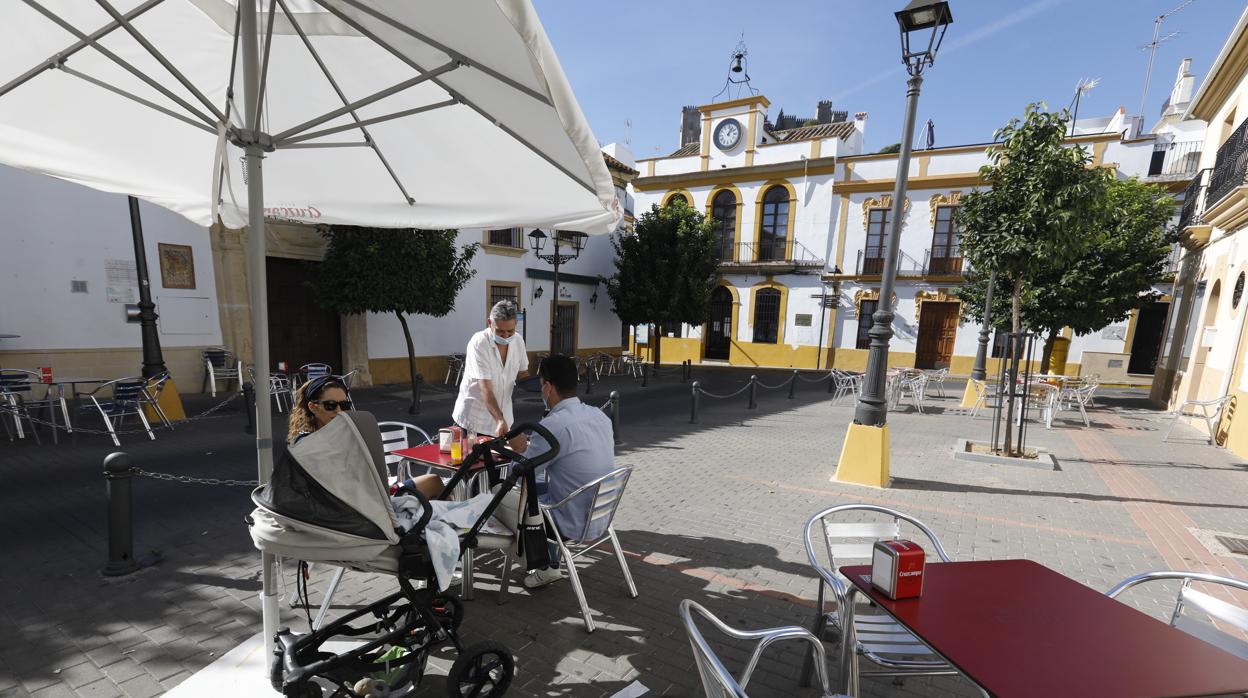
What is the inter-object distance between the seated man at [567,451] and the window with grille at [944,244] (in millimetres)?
22513

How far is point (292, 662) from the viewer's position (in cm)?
212

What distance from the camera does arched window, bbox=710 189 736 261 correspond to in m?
24.9

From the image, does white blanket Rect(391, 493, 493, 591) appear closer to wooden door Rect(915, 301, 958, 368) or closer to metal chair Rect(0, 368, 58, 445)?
metal chair Rect(0, 368, 58, 445)

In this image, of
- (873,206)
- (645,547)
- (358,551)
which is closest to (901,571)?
(358,551)

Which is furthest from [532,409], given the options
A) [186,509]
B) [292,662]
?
[292,662]

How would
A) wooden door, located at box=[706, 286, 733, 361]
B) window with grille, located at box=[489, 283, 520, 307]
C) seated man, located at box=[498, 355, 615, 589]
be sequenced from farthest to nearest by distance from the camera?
wooden door, located at box=[706, 286, 733, 361] < window with grille, located at box=[489, 283, 520, 307] < seated man, located at box=[498, 355, 615, 589]

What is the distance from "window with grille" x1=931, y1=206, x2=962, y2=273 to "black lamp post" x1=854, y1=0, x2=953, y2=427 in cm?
1837

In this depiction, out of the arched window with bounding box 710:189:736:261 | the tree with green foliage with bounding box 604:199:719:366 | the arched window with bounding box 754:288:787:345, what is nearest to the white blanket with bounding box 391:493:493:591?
the tree with green foliage with bounding box 604:199:719:366

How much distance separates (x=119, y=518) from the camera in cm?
347

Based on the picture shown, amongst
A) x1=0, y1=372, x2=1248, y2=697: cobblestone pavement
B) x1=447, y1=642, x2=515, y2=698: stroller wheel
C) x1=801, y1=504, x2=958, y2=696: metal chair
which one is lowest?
x1=0, y1=372, x2=1248, y2=697: cobblestone pavement

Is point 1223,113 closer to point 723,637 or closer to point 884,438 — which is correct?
point 884,438

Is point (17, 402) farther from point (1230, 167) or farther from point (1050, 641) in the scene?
point (1230, 167)

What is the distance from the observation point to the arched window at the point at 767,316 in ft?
79.4

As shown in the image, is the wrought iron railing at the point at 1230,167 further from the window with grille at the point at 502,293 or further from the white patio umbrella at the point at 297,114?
the window with grille at the point at 502,293
